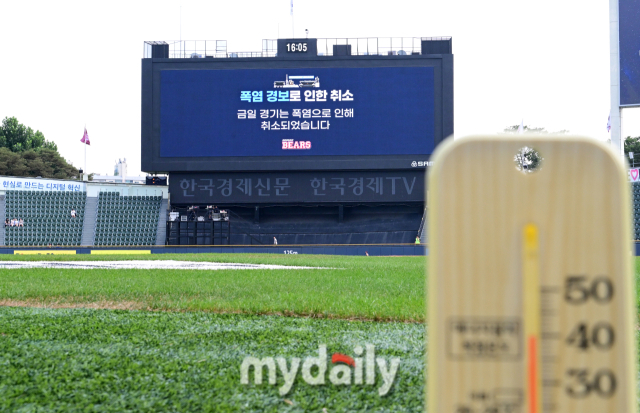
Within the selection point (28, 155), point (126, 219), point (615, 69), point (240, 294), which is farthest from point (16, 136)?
point (240, 294)

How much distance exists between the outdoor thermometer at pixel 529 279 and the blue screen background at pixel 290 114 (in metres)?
25.7

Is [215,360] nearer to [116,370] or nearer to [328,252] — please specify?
[116,370]

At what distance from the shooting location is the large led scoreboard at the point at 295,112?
26.5m

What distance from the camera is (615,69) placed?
24641mm

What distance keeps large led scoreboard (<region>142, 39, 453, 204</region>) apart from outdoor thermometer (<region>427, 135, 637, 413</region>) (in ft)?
84.1

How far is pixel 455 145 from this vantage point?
1.20m

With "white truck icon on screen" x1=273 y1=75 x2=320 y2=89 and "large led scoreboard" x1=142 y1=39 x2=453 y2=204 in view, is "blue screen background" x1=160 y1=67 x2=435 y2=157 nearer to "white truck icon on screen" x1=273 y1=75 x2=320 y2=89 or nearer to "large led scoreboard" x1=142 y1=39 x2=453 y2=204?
"large led scoreboard" x1=142 y1=39 x2=453 y2=204

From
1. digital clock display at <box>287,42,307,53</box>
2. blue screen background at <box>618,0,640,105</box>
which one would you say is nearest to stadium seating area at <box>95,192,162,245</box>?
digital clock display at <box>287,42,307,53</box>

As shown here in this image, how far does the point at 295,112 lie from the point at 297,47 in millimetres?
3396

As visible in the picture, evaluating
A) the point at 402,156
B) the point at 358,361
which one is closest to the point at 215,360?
the point at 358,361

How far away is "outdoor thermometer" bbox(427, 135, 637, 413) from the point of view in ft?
3.93

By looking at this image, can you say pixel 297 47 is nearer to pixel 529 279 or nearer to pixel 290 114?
pixel 290 114

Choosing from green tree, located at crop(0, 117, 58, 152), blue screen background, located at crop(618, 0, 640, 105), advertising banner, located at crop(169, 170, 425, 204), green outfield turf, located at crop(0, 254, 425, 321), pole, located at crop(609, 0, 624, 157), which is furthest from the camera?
green tree, located at crop(0, 117, 58, 152)

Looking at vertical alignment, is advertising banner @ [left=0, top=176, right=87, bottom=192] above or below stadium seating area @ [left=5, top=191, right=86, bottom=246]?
above
